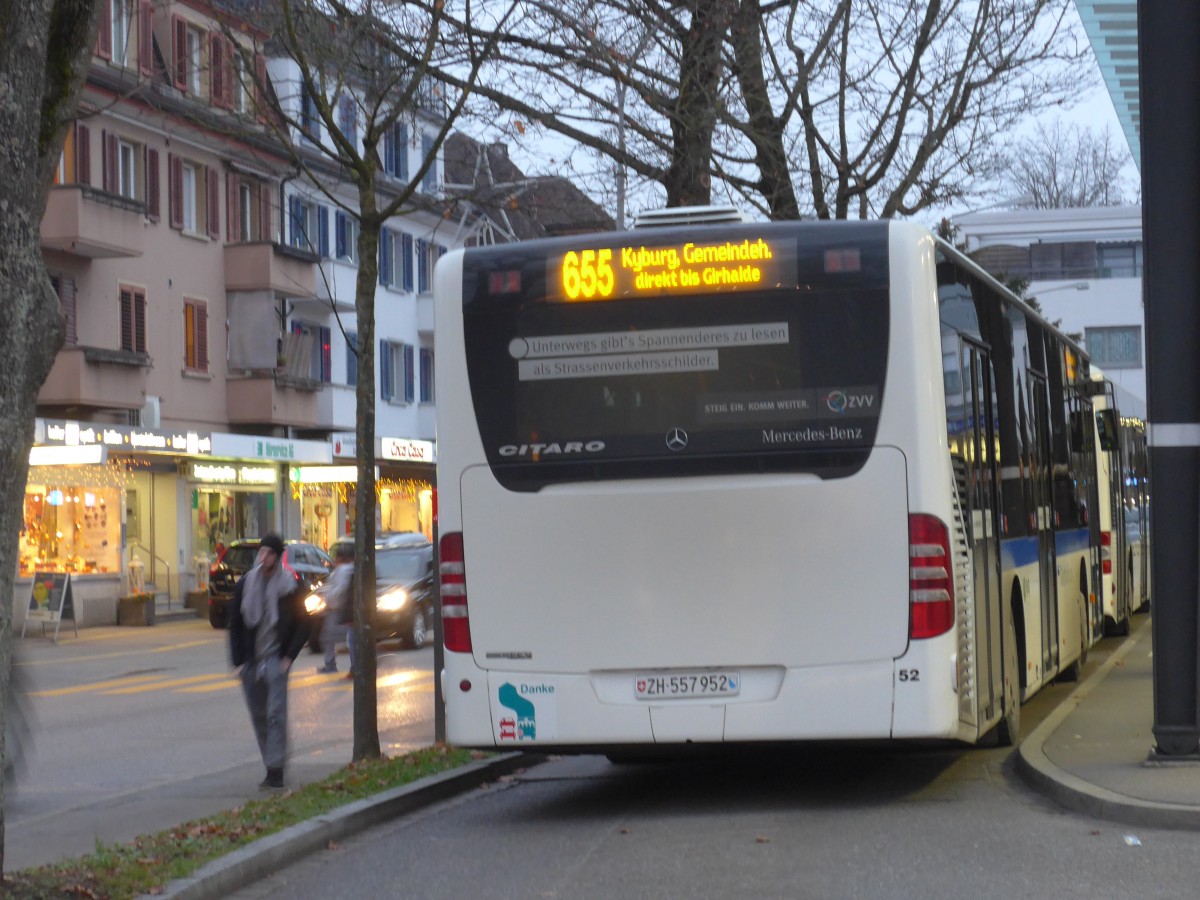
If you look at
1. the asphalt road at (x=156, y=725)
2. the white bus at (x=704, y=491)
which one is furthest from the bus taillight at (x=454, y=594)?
the asphalt road at (x=156, y=725)

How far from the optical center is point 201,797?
12281mm

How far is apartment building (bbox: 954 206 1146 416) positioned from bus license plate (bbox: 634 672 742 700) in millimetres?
68371

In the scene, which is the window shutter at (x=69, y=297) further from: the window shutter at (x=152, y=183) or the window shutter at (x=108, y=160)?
the window shutter at (x=152, y=183)

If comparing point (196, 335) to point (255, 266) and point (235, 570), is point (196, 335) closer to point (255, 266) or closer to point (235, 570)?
point (255, 266)

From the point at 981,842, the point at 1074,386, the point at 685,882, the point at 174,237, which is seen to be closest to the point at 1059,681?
the point at 1074,386

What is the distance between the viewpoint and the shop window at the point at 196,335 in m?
43.8

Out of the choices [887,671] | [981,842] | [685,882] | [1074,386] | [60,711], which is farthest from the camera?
[60,711]

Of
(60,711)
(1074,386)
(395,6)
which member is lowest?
(60,711)

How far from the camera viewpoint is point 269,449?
44.9 metres

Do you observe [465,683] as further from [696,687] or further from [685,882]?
[685,882]

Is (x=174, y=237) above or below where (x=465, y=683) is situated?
above

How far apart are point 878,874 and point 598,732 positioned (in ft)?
7.30

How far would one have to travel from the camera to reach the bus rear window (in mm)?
10070

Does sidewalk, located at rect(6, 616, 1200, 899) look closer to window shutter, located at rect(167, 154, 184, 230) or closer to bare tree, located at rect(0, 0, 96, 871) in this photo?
bare tree, located at rect(0, 0, 96, 871)
